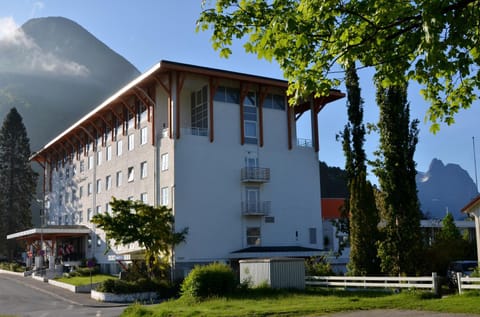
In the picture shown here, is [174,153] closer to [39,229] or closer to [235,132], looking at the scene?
[235,132]

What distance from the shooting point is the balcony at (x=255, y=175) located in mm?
41781

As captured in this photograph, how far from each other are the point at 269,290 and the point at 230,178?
18.1m

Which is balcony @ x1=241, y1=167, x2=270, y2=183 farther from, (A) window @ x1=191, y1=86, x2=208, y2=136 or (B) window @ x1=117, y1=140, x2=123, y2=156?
(B) window @ x1=117, y1=140, x2=123, y2=156

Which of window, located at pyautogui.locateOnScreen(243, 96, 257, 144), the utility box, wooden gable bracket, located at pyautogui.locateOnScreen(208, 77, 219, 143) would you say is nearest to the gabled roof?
wooden gable bracket, located at pyautogui.locateOnScreen(208, 77, 219, 143)

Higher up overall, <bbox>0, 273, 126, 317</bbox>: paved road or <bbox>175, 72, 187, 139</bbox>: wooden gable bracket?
<bbox>175, 72, 187, 139</bbox>: wooden gable bracket

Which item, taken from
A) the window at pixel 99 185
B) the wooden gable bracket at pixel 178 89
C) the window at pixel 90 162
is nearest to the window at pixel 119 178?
the window at pixel 99 185

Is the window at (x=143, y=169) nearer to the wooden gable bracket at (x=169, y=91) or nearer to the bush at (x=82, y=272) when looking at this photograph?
the wooden gable bracket at (x=169, y=91)

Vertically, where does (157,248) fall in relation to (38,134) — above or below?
below

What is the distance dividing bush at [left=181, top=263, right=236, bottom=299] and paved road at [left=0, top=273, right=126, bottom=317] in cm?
365

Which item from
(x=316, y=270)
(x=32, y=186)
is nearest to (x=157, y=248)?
(x=316, y=270)

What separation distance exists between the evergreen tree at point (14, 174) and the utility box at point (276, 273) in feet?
200

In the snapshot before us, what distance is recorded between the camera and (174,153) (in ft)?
130

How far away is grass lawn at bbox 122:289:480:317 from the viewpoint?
16.4m

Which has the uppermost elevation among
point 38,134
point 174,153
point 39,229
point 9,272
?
point 38,134
